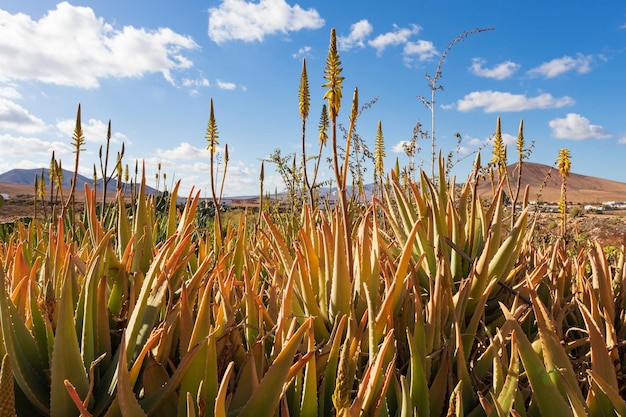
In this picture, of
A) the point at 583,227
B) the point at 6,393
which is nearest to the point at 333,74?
the point at 6,393

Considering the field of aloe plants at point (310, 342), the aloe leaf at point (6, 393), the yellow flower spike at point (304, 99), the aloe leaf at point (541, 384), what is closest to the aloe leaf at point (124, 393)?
the field of aloe plants at point (310, 342)

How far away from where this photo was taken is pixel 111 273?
128 centimetres

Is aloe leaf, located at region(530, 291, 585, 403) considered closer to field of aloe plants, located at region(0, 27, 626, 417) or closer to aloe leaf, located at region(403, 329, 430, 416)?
field of aloe plants, located at region(0, 27, 626, 417)

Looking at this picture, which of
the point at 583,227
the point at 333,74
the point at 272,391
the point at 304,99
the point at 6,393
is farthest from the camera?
the point at 583,227

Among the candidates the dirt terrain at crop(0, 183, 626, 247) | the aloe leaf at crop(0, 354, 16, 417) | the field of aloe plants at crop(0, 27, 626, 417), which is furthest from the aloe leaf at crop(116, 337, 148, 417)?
the dirt terrain at crop(0, 183, 626, 247)

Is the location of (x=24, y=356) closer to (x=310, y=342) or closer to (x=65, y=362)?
(x=65, y=362)

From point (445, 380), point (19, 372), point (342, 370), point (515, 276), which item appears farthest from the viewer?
point (515, 276)

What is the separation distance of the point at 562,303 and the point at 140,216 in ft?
4.76

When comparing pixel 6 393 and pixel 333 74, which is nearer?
pixel 6 393

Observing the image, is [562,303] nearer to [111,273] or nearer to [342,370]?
[342,370]

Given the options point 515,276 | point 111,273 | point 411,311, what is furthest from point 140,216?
point 515,276

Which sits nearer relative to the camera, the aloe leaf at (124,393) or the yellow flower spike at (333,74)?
the aloe leaf at (124,393)

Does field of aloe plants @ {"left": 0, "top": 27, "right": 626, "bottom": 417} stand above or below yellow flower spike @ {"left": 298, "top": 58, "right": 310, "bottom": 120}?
below

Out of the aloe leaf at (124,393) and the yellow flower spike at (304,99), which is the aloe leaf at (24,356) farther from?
the yellow flower spike at (304,99)
